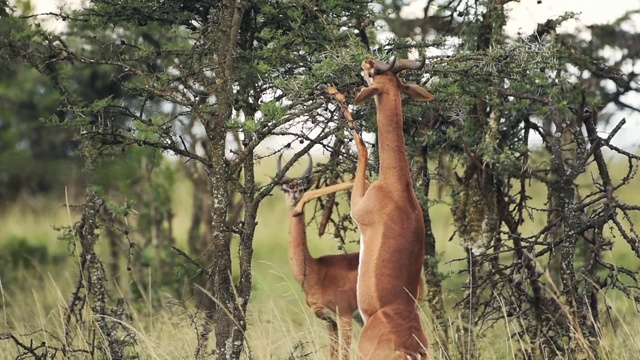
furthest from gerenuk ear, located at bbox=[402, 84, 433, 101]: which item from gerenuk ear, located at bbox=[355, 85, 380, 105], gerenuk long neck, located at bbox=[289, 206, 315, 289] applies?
gerenuk long neck, located at bbox=[289, 206, 315, 289]

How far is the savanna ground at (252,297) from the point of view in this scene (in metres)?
7.37

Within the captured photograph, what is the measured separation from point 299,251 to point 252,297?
2.64 meters

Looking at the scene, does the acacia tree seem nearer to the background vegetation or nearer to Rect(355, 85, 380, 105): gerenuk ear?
the background vegetation

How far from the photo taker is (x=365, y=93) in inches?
205

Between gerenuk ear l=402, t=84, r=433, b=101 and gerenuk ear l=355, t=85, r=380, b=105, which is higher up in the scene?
gerenuk ear l=402, t=84, r=433, b=101

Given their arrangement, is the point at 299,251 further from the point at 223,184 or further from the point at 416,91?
the point at 416,91

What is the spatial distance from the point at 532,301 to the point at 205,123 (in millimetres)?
2853

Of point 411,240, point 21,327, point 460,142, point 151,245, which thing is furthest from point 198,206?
point 411,240

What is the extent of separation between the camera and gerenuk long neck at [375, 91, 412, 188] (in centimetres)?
536

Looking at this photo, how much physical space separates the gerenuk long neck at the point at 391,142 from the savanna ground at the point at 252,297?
1.41m

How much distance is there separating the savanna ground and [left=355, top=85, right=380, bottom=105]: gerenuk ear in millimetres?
1699

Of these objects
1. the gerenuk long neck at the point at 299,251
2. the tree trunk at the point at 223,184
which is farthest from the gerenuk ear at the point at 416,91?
the gerenuk long neck at the point at 299,251

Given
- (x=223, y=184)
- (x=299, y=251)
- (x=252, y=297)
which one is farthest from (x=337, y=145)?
(x=252, y=297)

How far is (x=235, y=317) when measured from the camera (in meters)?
5.94
